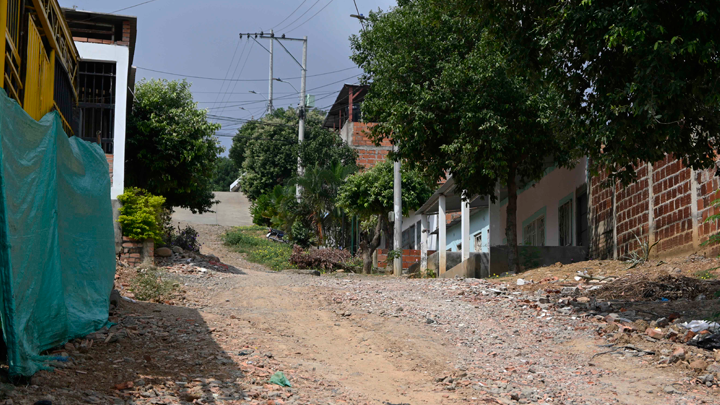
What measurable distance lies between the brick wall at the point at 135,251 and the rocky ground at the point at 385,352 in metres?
2.35

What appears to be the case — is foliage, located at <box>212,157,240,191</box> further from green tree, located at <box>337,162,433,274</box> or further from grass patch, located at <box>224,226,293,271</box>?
green tree, located at <box>337,162,433,274</box>

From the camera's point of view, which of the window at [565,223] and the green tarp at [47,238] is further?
the window at [565,223]

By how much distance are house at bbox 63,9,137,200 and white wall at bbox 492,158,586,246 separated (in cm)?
1029

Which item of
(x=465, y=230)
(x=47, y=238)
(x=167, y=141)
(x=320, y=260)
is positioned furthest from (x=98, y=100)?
(x=47, y=238)

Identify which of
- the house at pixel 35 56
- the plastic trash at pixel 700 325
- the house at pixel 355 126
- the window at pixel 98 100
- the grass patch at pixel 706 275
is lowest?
the plastic trash at pixel 700 325

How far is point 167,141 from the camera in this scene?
1906cm

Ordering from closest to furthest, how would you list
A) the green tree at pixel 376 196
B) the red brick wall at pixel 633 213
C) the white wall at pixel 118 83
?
the red brick wall at pixel 633 213 → the white wall at pixel 118 83 → the green tree at pixel 376 196

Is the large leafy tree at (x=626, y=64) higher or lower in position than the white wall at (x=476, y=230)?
higher

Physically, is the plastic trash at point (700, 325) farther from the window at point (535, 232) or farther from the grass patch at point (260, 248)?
the grass patch at point (260, 248)

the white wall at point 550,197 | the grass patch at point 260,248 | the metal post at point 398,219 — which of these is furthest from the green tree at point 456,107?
the grass patch at point 260,248

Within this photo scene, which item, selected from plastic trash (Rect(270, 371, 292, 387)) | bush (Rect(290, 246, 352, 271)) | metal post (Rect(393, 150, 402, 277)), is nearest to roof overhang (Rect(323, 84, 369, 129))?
bush (Rect(290, 246, 352, 271))

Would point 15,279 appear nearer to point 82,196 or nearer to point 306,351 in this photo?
point 82,196

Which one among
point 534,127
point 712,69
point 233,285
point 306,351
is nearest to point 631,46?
point 712,69

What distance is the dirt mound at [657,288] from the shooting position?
408 inches
